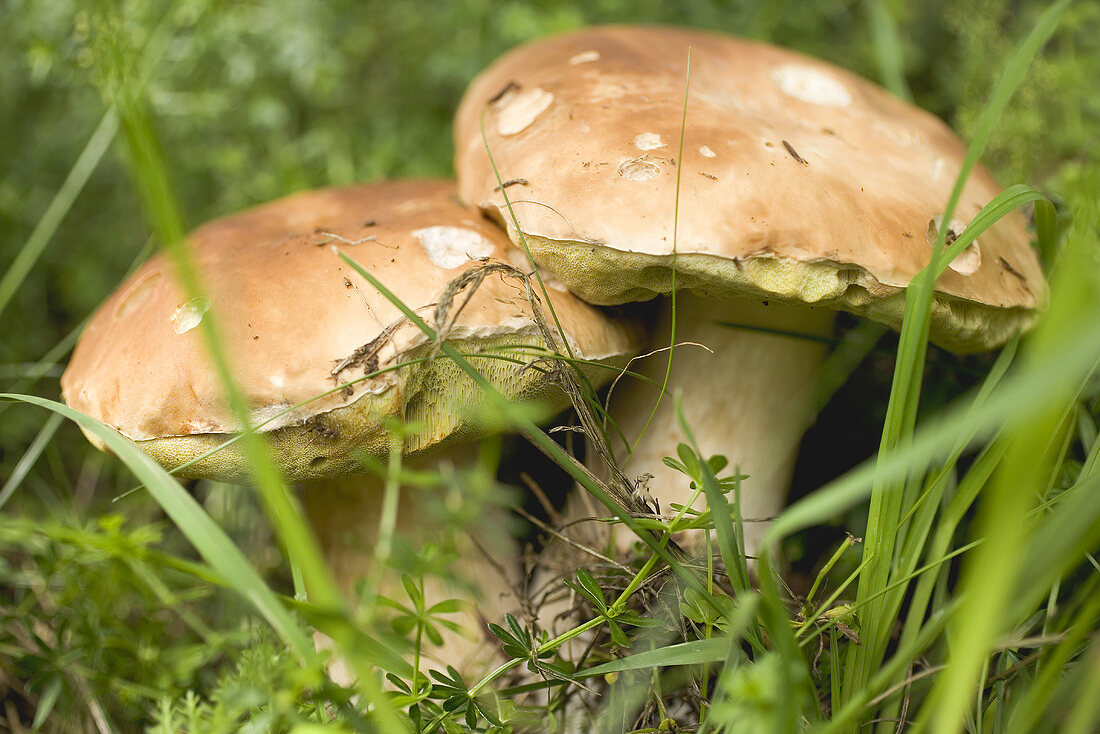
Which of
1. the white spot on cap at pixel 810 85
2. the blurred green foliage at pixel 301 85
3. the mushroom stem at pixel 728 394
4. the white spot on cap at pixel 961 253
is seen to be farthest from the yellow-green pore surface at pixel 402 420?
the blurred green foliage at pixel 301 85

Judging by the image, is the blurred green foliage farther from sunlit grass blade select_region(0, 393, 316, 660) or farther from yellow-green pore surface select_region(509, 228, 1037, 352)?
sunlit grass blade select_region(0, 393, 316, 660)

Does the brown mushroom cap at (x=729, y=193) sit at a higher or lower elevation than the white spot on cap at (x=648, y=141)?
lower

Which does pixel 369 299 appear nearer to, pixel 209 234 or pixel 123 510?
pixel 209 234

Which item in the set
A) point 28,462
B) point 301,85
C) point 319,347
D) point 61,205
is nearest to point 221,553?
point 319,347

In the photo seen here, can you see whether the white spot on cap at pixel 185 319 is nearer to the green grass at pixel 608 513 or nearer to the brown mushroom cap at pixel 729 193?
the green grass at pixel 608 513

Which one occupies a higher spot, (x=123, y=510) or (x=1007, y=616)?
(x=1007, y=616)

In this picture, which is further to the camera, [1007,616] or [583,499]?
[583,499]

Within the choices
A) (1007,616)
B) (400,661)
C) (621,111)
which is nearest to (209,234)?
(621,111)
